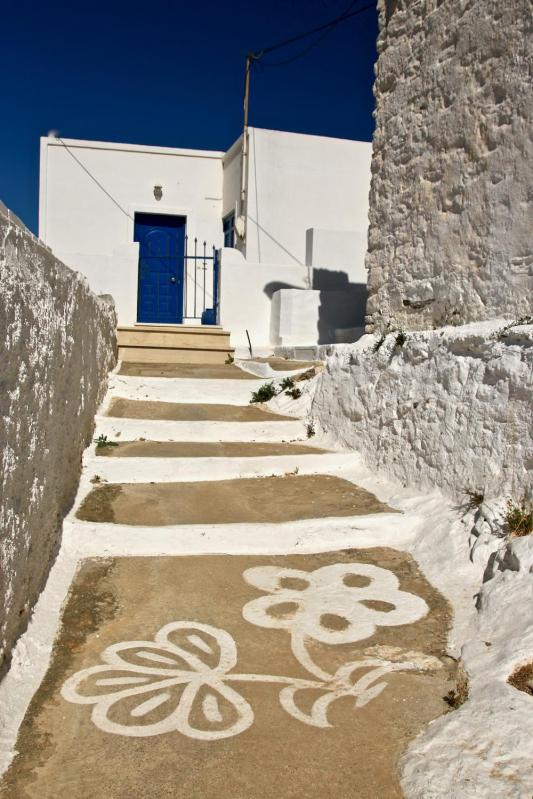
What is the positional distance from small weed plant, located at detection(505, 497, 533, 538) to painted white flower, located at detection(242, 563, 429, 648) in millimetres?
618

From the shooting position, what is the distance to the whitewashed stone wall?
12.4 ft

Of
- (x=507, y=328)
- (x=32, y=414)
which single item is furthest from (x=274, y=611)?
(x=507, y=328)

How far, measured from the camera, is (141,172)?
42.4 feet

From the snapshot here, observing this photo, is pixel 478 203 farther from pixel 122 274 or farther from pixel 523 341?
pixel 122 274

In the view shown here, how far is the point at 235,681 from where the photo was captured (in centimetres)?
266

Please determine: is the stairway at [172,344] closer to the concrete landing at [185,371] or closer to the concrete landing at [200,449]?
the concrete landing at [185,371]

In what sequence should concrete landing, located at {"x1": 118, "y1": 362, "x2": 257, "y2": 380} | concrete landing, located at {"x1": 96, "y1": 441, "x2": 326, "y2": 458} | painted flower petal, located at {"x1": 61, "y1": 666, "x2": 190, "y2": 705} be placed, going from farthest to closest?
concrete landing, located at {"x1": 118, "y1": 362, "x2": 257, "y2": 380}, concrete landing, located at {"x1": 96, "y1": 441, "x2": 326, "y2": 458}, painted flower petal, located at {"x1": 61, "y1": 666, "x2": 190, "y2": 705}

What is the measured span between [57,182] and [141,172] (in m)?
1.57

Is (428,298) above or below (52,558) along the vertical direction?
above

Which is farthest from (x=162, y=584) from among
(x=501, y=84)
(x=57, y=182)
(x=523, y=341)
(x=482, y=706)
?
(x=57, y=182)

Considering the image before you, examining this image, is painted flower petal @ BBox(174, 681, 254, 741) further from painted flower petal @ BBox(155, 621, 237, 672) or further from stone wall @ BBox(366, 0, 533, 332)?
stone wall @ BBox(366, 0, 533, 332)

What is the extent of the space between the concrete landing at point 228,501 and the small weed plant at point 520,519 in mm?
909

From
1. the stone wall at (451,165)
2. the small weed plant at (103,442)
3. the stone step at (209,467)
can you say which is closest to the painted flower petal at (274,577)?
the stone step at (209,467)

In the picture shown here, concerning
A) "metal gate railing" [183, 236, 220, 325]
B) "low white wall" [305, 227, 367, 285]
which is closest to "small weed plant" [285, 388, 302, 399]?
"low white wall" [305, 227, 367, 285]
